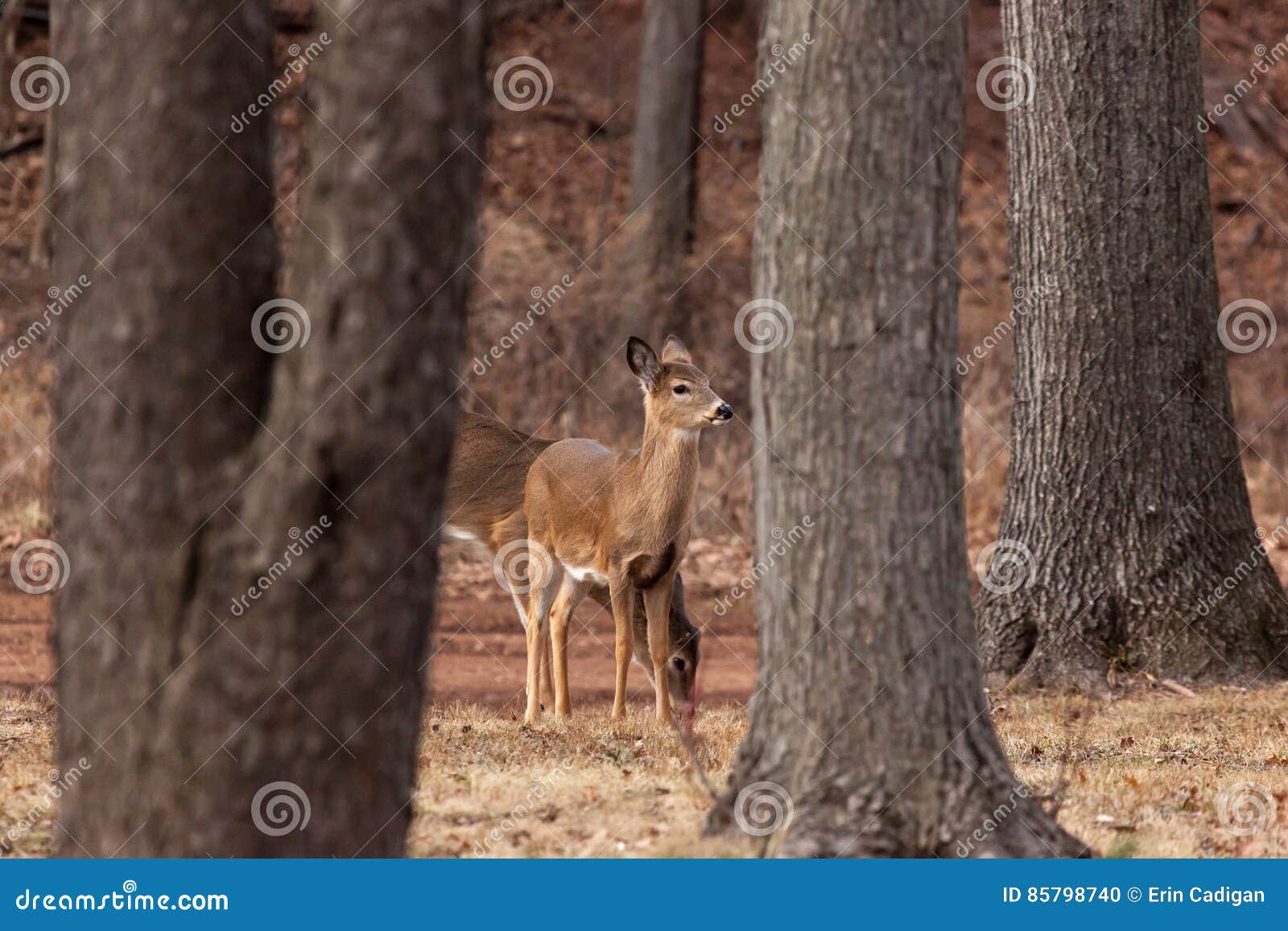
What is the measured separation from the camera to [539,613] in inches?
345

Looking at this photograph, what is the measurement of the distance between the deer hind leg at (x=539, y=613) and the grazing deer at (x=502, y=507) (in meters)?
0.29

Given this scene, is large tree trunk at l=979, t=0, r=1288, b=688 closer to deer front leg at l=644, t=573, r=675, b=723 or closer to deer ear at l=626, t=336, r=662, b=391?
deer front leg at l=644, t=573, r=675, b=723

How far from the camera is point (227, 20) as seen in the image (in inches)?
165

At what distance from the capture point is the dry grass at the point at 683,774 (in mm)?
5434

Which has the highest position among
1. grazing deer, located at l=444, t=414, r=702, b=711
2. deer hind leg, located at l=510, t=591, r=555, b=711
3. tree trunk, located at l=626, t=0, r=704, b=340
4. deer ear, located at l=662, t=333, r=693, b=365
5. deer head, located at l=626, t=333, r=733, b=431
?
tree trunk, located at l=626, t=0, r=704, b=340

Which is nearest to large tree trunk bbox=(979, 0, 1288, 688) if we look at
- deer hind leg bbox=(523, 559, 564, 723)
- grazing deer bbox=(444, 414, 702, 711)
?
grazing deer bbox=(444, 414, 702, 711)

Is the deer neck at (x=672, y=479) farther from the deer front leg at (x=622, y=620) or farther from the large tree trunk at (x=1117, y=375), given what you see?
the large tree trunk at (x=1117, y=375)

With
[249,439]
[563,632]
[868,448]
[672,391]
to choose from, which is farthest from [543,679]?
[249,439]

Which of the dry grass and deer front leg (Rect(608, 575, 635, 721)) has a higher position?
deer front leg (Rect(608, 575, 635, 721))

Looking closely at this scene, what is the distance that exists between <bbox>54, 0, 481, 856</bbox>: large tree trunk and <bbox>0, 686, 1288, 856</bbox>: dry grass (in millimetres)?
1504

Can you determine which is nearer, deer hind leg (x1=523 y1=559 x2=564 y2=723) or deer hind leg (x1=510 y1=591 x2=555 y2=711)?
deer hind leg (x1=523 y1=559 x2=564 y2=723)

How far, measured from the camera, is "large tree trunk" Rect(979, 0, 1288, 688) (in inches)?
344

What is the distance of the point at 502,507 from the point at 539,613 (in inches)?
32.1

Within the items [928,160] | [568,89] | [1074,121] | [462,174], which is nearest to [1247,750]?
[1074,121]
